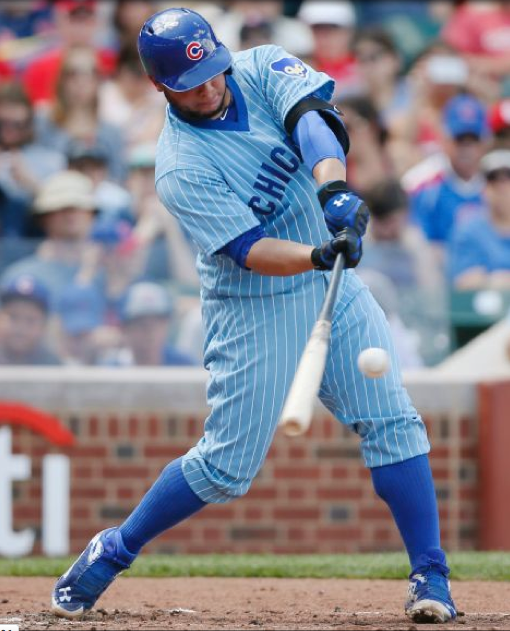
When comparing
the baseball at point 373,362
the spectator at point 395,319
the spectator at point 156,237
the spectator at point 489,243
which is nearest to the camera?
the baseball at point 373,362

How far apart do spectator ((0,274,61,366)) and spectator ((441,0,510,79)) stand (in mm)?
5334

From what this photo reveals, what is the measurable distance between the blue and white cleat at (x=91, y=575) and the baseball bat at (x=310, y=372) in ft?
2.88

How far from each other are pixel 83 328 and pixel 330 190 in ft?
12.9

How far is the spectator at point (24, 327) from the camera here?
755 centimetres

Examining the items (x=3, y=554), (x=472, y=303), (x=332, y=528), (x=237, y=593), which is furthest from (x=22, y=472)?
(x=472, y=303)

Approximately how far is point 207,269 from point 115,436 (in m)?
3.06

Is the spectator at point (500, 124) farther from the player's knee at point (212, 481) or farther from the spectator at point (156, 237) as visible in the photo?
the player's knee at point (212, 481)

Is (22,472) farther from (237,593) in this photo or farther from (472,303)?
(472,303)

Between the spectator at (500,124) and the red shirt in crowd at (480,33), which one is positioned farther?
the red shirt in crowd at (480,33)

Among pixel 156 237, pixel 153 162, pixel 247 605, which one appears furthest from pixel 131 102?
pixel 247 605

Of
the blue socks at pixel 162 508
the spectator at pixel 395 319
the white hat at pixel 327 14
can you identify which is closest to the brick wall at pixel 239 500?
the spectator at pixel 395 319

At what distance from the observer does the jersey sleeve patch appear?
4.21m

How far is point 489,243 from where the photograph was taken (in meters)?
8.80

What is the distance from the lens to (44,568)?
6051 mm
